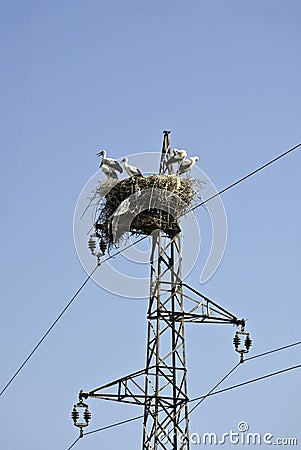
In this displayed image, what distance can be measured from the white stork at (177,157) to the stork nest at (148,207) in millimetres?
233

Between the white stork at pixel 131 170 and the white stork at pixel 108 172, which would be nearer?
the white stork at pixel 131 170

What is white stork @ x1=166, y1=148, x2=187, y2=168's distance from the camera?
1853 cm

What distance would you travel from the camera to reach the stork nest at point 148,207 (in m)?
18.2

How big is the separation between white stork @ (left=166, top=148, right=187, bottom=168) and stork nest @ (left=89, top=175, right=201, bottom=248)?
23 centimetres

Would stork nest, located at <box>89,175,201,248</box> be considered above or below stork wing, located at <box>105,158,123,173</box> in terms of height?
below

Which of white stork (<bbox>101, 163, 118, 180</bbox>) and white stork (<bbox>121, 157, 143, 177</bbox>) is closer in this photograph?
white stork (<bbox>121, 157, 143, 177</bbox>)

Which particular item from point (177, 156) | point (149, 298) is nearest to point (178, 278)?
point (149, 298)

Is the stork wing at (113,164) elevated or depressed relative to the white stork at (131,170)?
elevated

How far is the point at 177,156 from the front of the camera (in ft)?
61.0

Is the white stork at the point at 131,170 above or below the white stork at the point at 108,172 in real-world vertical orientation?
below

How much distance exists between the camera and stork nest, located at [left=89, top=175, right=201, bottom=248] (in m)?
18.2

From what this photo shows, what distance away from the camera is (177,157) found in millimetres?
18594

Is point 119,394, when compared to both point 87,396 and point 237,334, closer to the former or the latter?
point 87,396

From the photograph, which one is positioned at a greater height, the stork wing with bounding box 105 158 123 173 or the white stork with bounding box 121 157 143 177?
the stork wing with bounding box 105 158 123 173
